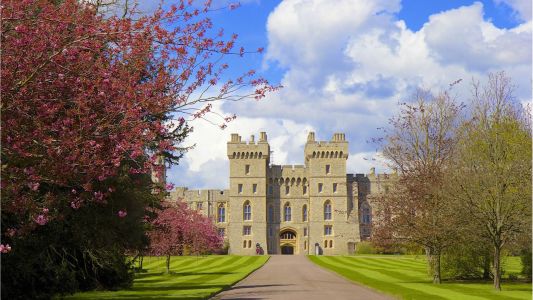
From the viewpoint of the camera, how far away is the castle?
88.4 m

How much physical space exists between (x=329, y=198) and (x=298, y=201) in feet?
16.2

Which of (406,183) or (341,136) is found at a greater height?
(341,136)

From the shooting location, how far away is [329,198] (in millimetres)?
89250

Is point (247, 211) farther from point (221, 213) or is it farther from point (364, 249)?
point (364, 249)

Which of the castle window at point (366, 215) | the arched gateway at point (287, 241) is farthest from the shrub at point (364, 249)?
the arched gateway at point (287, 241)

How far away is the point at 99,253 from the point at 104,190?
9.54 m

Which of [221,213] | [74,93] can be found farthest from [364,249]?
[74,93]

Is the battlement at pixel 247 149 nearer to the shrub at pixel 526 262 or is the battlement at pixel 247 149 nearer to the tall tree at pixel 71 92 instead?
the shrub at pixel 526 262

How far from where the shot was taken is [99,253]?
23.9 meters

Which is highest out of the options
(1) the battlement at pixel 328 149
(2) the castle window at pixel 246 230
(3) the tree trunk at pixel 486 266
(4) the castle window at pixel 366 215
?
(1) the battlement at pixel 328 149

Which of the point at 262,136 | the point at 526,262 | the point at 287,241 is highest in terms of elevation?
the point at 262,136

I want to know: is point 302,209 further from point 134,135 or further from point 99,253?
point 134,135

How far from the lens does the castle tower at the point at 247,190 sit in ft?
292

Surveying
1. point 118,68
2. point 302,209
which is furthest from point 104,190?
point 302,209
